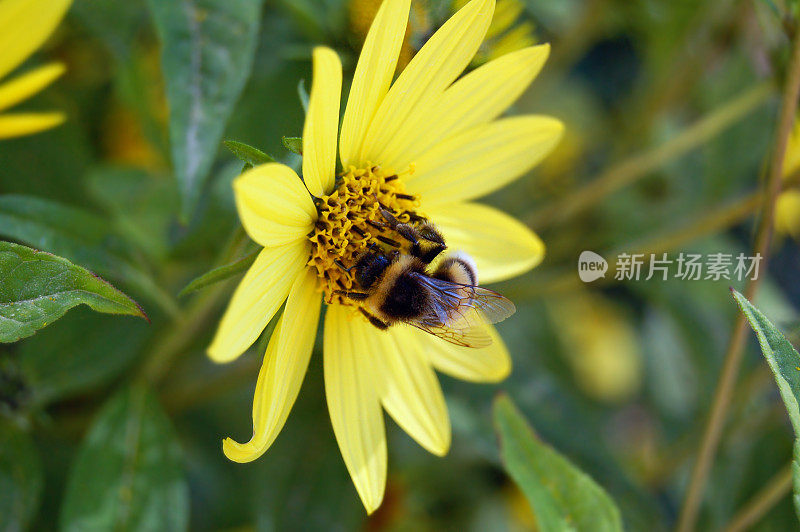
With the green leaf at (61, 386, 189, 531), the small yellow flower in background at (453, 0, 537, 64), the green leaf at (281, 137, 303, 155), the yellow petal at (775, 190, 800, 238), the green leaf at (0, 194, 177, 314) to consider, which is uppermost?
the small yellow flower in background at (453, 0, 537, 64)

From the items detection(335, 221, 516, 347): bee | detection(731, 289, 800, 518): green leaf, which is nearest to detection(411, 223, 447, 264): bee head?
detection(335, 221, 516, 347): bee

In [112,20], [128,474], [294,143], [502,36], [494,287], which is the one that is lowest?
[128,474]

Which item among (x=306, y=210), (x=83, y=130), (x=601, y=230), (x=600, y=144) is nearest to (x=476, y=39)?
(x=306, y=210)

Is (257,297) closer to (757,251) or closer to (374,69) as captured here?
(374,69)

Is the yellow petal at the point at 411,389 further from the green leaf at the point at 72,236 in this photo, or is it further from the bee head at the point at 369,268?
the green leaf at the point at 72,236

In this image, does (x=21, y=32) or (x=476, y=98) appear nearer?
(x=21, y=32)

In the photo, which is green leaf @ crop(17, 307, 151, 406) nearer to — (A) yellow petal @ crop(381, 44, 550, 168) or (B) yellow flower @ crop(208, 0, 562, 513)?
(B) yellow flower @ crop(208, 0, 562, 513)

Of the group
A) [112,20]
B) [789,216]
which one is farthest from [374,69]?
[789,216]

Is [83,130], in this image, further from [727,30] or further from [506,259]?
[727,30]
